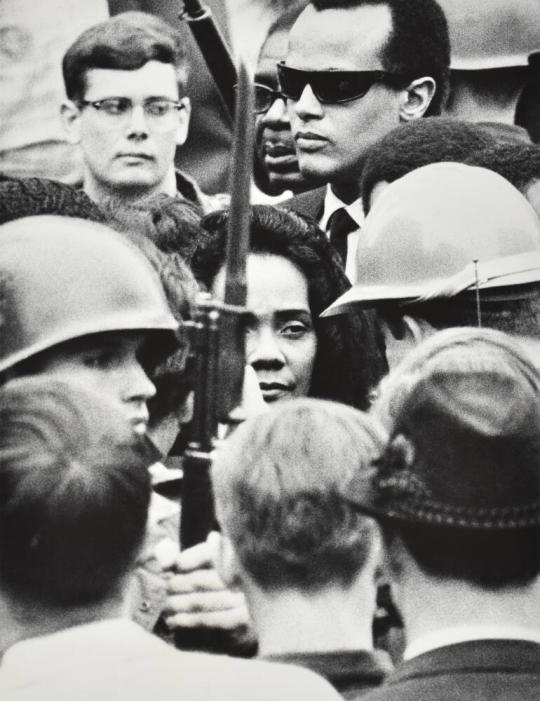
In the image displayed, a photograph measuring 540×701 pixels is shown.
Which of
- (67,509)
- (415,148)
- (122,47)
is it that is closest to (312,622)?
(67,509)

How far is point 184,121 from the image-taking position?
400 centimetres

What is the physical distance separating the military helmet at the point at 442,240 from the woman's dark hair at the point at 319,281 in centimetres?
5

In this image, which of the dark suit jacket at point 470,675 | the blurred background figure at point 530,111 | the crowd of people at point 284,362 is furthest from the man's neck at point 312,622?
the blurred background figure at point 530,111

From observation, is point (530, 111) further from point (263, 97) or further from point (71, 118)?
point (71, 118)

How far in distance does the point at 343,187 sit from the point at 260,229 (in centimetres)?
34

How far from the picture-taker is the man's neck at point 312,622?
2777 millimetres

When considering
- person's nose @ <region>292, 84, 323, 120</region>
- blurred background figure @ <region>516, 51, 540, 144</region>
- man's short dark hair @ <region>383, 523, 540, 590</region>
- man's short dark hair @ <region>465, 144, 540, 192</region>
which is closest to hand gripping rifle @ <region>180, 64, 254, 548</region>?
person's nose @ <region>292, 84, 323, 120</region>

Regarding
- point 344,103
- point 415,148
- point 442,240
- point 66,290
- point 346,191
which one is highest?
point 344,103

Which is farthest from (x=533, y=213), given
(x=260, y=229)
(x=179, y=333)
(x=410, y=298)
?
(x=179, y=333)

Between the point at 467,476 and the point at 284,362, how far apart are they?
103cm

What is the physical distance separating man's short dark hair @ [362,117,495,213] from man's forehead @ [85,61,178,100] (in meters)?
0.56

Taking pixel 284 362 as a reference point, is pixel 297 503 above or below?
below

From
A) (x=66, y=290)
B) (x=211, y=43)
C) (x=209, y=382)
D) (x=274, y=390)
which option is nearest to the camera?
(x=209, y=382)

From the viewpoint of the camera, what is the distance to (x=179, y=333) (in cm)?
354
